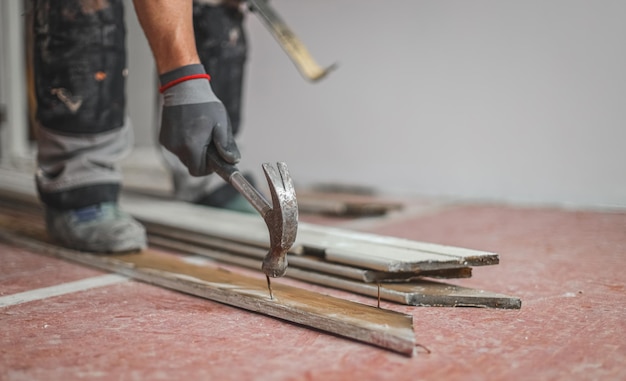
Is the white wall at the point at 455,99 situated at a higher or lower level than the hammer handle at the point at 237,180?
higher

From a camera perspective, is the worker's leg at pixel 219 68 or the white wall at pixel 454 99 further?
the white wall at pixel 454 99

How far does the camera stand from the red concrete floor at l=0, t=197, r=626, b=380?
91 centimetres

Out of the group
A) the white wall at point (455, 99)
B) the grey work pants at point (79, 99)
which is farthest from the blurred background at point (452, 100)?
the grey work pants at point (79, 99)

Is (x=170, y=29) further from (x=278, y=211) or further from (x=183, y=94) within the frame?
(x=278, y=211)

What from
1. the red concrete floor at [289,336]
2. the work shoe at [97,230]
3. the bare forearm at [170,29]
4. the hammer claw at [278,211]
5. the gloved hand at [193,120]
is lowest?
the red concrete floor at [289,336]

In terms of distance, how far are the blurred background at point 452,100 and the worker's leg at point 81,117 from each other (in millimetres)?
807

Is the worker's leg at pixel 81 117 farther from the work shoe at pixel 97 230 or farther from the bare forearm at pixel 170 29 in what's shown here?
the bare forearm at pixel 170 29

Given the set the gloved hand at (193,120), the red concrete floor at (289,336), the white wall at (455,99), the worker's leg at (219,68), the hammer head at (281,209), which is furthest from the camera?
the white wall at (455,99)

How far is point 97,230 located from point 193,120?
46cm

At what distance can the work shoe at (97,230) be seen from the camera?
1557mm

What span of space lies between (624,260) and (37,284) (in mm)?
1356

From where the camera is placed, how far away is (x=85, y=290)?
4.36ft

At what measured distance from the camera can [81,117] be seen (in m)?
1.57

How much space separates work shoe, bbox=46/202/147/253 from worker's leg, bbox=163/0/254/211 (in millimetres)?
375
